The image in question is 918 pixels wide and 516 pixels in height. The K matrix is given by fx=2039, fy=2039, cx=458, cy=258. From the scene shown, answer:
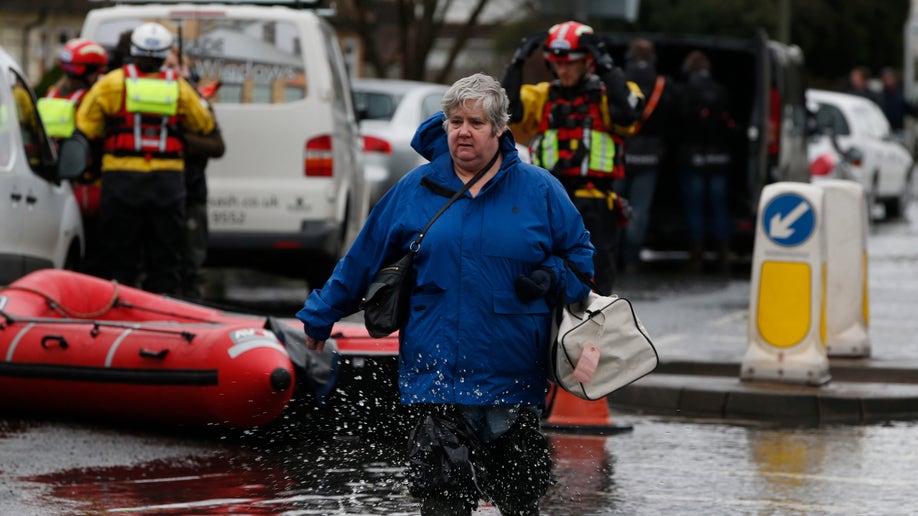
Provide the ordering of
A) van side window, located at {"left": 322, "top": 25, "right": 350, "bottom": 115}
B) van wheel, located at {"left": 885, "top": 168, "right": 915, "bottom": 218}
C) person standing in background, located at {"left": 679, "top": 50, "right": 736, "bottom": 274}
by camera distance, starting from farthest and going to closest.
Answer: van wheel, located at {"left": 885, "top": 168, "right": 915, "bottom": 218} < person standing in background, located at {"left": 679, "top": 50, "right": 736, "bottom": 274} < van side window, located at {"left": 322, "top": 25, "right": 350, "bottom": 115}

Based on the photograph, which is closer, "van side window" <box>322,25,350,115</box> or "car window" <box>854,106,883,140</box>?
"van side window" <box>322,25,350,115</box>

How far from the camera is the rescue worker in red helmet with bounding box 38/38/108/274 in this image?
12.6 meters

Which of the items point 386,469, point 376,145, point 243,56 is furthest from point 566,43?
point 376,145

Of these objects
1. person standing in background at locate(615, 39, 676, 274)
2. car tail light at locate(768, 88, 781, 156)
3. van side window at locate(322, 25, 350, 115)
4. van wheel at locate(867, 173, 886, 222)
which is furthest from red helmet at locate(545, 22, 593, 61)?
van wheel at locate(867, 173, 886, 222)

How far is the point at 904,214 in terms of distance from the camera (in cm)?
3105

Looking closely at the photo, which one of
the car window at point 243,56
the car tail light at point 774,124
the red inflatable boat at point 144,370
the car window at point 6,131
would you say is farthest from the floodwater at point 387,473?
the car tail light at point 774,124

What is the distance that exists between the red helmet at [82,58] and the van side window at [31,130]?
1.53 meters

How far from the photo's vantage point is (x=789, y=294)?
1110 centimetres

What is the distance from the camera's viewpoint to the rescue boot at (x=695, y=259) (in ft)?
63.5

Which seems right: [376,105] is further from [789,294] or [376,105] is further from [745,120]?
[789,294]

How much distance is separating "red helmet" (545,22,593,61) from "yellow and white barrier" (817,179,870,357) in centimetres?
354

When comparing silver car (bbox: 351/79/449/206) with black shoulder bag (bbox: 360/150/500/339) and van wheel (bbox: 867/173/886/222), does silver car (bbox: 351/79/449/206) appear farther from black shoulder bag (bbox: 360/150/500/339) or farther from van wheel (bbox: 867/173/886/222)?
black shoulder bag (bbox: 360/150/500/339)

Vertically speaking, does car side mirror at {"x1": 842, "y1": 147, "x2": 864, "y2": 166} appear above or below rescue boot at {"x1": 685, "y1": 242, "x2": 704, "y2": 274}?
above

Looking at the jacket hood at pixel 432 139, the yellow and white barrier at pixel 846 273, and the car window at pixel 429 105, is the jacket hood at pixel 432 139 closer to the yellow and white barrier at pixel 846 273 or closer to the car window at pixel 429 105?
the yellow and white barrier at pixel 846 273
